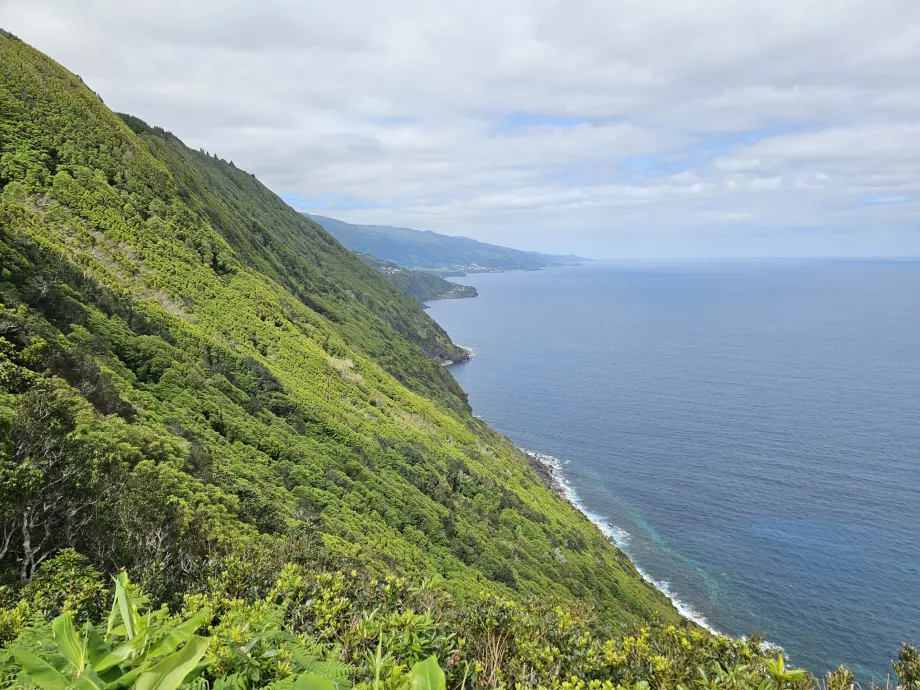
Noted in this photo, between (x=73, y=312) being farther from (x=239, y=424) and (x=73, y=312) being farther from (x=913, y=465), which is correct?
(x=913, y=465)

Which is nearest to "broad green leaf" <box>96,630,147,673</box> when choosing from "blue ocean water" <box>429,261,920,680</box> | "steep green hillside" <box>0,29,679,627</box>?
"steep green hillside" <box>0,29,679,627</box>

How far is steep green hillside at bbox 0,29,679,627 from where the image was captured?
12898 mm

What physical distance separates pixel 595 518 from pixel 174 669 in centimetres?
7492

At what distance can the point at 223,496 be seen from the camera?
2016 cm

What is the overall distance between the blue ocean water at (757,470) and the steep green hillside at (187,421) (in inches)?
537

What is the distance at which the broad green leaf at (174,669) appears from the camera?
3.76 metres

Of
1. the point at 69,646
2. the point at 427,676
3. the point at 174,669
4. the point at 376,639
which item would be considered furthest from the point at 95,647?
the point at 376,639

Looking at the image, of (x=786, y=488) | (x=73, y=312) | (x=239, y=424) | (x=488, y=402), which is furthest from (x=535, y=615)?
(x=488, y=402)

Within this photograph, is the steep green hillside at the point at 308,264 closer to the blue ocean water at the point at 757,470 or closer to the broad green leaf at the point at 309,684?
the blue ocean water at the point at 757,470

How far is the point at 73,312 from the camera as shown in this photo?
2533 centimetres

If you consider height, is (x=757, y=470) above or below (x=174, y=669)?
below

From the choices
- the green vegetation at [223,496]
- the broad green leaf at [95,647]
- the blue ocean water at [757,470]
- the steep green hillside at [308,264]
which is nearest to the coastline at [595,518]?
the blue ocean water at [757,470]

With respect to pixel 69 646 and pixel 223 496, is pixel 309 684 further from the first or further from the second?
pixel 223 496

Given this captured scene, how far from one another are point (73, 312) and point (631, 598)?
46.0m
